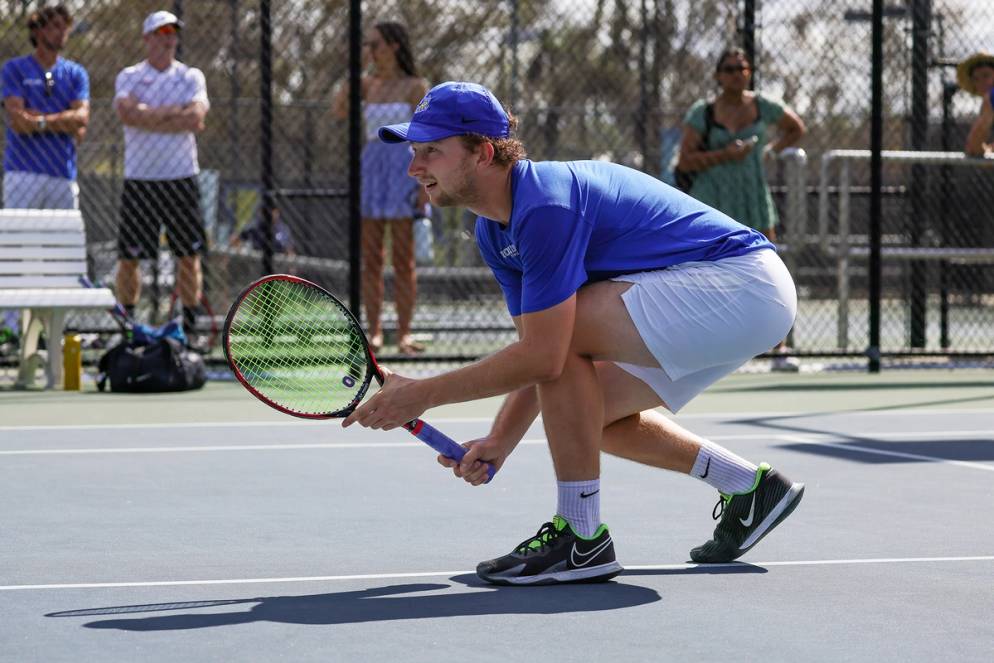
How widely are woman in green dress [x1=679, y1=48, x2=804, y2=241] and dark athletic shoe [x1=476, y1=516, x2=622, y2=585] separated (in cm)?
567

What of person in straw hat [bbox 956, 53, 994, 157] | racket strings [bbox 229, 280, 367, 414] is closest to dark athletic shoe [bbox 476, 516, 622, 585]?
racket strings [bbox 229, 280, 367, 414]

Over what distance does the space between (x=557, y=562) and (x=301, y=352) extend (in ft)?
2.84

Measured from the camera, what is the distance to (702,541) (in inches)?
176

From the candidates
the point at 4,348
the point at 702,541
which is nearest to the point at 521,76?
the point at 4,348

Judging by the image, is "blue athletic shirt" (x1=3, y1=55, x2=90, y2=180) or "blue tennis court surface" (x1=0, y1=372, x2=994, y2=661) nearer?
"blue tennis court surface" (x1=0, y1=372, x2=994, y2=661)

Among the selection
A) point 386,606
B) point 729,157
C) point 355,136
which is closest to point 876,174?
point 729,157

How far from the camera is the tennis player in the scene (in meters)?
3.70

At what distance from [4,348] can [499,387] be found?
7.07 m

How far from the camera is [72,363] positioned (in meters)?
8.62

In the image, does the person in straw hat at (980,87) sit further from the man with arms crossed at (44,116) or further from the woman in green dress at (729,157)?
the man with arms crossed at (44,116)

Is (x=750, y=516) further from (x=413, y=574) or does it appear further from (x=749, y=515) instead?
(x=413, y=574)

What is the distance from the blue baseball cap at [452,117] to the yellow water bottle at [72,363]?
5187 mm

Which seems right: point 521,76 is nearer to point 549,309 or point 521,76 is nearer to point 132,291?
point 132,291

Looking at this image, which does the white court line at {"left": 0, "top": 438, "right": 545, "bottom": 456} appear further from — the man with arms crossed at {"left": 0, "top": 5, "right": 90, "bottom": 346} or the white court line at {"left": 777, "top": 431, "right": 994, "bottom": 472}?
the man with arms crossed at {"left": 0, "top": 5, "right": 90, "bottom": 346}
